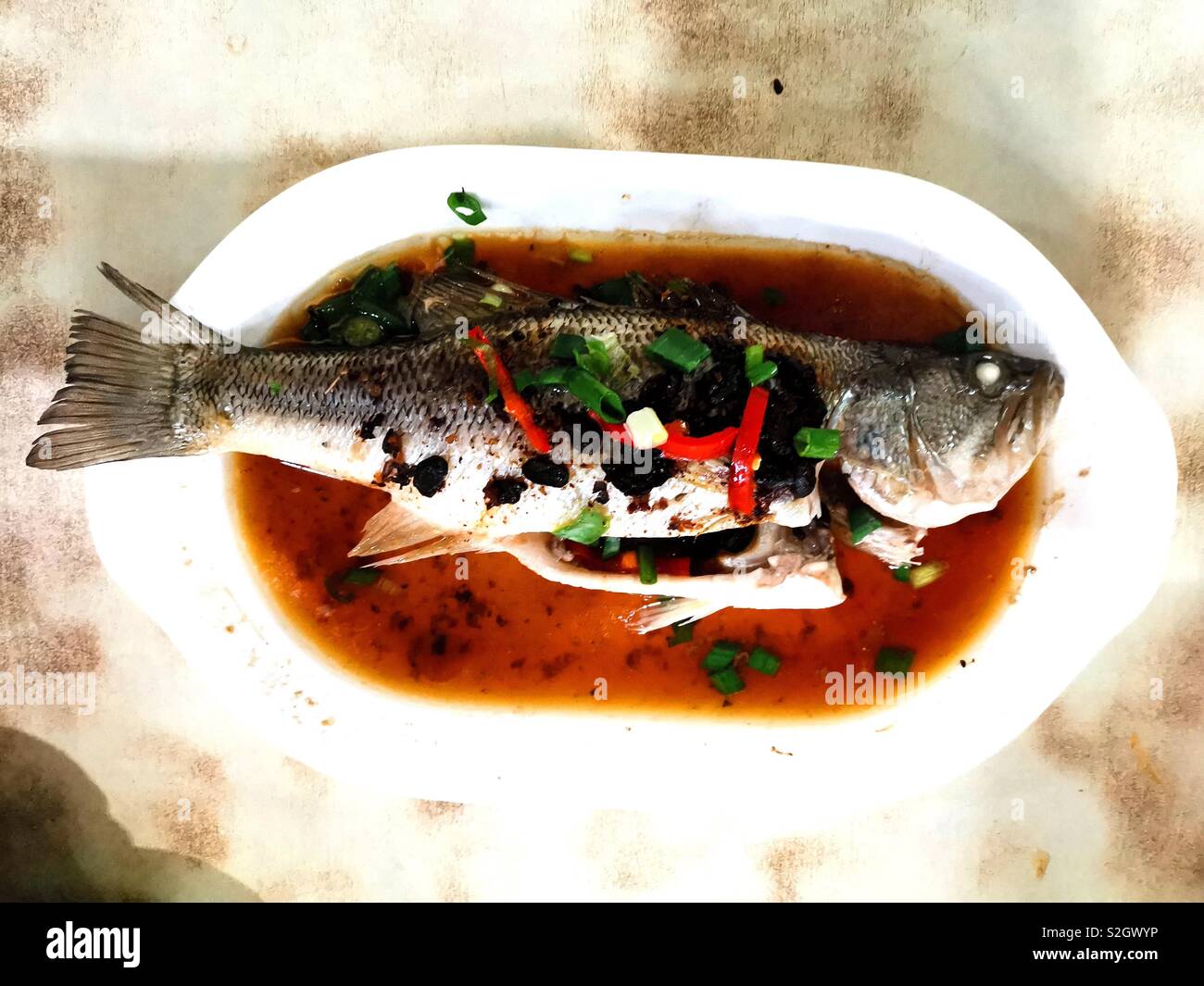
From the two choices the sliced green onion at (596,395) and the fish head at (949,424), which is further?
the fish head at (949,424)

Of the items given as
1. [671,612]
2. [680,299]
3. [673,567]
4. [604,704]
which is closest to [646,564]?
[673,567]

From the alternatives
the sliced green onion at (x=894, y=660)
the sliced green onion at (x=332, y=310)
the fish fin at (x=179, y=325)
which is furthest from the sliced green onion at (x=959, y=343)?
the fish fin at (x=179, y=325)

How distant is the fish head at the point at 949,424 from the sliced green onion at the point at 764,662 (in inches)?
30.8

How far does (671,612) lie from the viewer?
2.33 metres

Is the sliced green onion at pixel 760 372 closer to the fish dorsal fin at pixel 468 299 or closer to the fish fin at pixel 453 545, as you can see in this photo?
the fish dorsal fin at pixel 468 299

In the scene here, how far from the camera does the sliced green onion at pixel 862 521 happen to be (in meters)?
2.19

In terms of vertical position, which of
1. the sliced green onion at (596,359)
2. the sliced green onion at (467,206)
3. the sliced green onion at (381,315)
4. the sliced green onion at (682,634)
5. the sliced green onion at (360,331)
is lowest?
the sliced green onion at (682,634)

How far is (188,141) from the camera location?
2.43 metres

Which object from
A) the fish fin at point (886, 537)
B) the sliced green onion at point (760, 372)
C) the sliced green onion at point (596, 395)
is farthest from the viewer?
the fish fin at point (886, 537)

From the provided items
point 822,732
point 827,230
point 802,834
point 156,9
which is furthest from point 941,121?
point 156,9

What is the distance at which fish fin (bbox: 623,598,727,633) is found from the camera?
89.9 inches

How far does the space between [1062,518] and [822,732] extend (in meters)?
1.14
